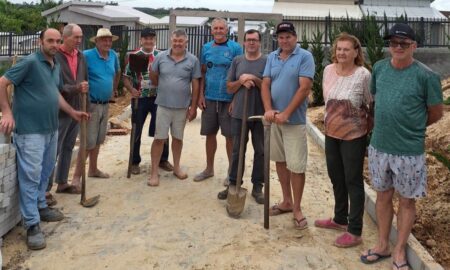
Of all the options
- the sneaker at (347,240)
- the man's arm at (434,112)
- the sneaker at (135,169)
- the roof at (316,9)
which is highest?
the roof at (316,9)

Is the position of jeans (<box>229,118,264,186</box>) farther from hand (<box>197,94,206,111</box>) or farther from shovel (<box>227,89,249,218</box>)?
hand (<box>197,94,206,111</box>)

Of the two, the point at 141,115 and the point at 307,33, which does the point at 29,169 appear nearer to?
the point at 141,115

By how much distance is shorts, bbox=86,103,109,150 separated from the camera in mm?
5379

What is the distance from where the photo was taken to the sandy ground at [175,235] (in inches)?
145

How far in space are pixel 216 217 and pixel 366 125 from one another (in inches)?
66.4

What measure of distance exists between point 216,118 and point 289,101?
1380 millimetres

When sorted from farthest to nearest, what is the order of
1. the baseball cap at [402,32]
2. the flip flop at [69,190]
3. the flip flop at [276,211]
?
the flip flop at [69,190] → the flip flop at [276,211] → the baseball cap at [402,32]

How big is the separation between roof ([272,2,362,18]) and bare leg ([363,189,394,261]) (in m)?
17.8

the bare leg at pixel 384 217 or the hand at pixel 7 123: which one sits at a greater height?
the hand at pixel 7 123

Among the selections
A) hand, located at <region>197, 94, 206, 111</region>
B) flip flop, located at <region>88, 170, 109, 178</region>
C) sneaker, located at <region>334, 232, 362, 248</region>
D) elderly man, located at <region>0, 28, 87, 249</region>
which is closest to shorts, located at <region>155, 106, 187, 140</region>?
hand, located at <region>197, 94, 206, 111</region>

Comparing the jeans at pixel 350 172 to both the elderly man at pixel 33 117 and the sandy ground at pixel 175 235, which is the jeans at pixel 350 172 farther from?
the elderly man at pixel 33 117

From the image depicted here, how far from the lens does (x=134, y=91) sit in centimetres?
578

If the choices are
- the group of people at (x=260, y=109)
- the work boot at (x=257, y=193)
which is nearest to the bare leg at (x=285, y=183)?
the group of people at (x=260, y=109)

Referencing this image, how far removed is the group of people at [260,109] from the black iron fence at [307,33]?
836cm
